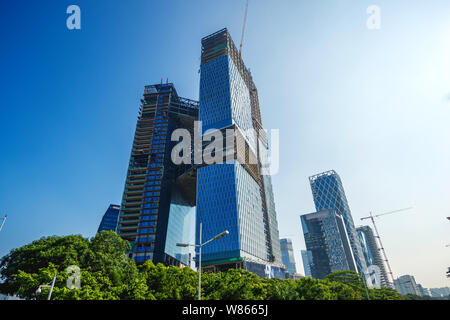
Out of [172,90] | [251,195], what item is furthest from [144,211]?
[172,90]

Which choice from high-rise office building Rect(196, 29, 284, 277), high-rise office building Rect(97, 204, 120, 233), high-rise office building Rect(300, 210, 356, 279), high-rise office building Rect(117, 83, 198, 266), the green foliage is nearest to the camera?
the green foliage

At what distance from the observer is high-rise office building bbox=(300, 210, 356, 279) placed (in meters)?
160

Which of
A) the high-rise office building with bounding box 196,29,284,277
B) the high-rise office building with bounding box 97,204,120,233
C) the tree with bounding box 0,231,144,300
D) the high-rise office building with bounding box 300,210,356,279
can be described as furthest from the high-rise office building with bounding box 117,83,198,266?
the high-rise office building with bounding box 300,210,356,279

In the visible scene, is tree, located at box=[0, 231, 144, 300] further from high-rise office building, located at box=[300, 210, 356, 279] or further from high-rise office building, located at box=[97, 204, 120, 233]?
high-rise office building, located at box=[97, 204, 120, 233]

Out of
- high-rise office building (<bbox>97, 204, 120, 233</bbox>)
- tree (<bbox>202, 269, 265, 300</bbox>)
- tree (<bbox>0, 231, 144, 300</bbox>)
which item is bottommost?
tree (<bbox>202, 269, 265, 300</bbox>)

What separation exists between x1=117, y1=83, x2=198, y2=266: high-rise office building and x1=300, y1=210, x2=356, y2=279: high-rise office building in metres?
92.1

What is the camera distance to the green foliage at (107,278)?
26047 millimetres

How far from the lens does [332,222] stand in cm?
17462

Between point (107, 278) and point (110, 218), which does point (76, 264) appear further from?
point (110, 218)

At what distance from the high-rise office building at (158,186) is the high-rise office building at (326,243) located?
302 feet

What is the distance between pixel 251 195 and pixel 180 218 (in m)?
44.4

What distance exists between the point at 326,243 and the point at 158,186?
126 meters

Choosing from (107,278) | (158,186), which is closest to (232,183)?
(158,186)
